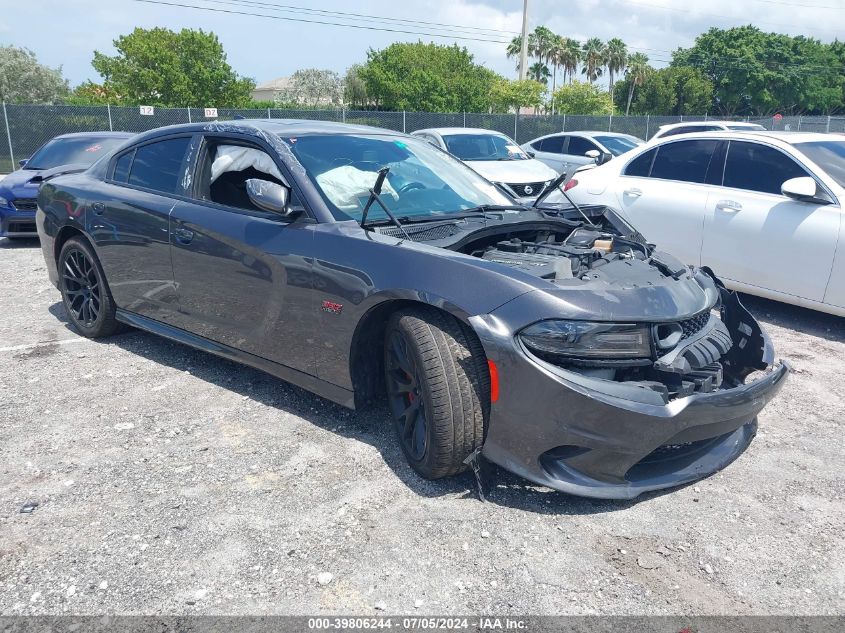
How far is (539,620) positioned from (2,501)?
94.3 inches

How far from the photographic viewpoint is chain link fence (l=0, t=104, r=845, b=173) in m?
20.0

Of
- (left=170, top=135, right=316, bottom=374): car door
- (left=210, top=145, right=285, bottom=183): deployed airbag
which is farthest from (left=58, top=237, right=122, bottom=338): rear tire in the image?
(left=210, top=145, right=285, bottom=183): deployed airbag

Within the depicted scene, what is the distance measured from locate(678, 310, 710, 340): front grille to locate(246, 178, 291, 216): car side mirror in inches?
77.6

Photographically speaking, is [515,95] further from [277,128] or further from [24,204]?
[277,128]

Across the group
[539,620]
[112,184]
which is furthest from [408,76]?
[539,620]

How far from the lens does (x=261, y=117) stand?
78.3ft

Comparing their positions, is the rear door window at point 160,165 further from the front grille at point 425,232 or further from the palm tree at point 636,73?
the palm tree at point 636,73

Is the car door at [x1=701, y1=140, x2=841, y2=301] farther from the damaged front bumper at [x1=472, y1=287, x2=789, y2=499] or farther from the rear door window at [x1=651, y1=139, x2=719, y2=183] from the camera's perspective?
the damaged front bumper at [x1=472, y1=287, x2=789, y2=499]

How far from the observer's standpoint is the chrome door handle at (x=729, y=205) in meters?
5.78

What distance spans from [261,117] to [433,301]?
2265 cm

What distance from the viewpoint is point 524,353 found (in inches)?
107

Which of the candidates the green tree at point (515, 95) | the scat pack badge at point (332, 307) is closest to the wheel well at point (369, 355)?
the scat pack badge at point (332, 307)

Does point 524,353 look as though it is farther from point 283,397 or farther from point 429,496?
point 283,397

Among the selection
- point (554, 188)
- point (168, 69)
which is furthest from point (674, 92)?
point (554, 188)
